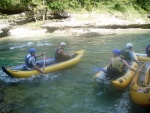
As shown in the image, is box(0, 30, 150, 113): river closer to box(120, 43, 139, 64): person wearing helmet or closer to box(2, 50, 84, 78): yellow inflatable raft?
box(2, 50, 84, 78): yellow inflatable raft

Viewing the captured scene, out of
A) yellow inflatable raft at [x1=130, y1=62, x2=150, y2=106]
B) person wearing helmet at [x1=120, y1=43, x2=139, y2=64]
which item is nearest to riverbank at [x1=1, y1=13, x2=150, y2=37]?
person wearing helmet at [x1=120, y1=43, x2=139, y2=64]

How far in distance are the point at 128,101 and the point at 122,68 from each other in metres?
1.35

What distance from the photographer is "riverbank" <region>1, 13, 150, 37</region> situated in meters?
21.5

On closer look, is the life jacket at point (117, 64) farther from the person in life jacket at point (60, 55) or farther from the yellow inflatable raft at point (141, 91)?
the person in life jacket at point (60, 55)

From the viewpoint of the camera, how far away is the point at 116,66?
7.78 meters

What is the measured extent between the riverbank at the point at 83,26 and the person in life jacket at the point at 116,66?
12.5 meters

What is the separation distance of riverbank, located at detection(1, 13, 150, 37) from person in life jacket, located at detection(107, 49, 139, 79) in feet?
40.9

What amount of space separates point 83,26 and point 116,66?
1503cm

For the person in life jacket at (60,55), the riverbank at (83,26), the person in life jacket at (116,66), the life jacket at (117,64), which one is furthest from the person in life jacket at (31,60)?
the riverbank at (83,26)

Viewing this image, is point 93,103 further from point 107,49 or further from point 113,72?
point 107,49

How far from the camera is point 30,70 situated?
9.42m

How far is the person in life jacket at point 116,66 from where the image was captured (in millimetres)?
7740

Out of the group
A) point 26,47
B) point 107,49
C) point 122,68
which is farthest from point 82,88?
point 26,47

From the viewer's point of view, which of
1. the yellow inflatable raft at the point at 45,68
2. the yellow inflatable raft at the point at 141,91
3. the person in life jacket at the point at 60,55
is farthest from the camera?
the person in life jacket at the point at 60,55
